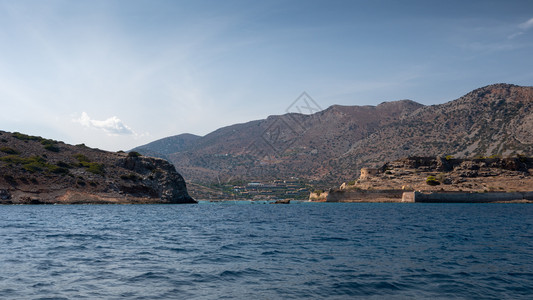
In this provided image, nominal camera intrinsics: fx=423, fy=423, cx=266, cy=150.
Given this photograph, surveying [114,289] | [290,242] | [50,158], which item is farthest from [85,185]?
[114,289]

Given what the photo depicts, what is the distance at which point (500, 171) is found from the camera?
12012 cm

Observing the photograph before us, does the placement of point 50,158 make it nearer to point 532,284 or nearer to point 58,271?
point 58,271

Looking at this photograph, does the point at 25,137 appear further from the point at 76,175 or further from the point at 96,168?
the point at 76,175

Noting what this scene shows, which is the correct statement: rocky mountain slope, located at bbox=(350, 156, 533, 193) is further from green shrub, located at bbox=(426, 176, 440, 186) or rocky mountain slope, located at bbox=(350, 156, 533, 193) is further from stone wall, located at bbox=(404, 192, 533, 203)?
stone wall, located at bbox=(404, 192, 533, 203)

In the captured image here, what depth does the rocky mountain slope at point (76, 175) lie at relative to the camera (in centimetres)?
7944

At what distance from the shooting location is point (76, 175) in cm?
8819

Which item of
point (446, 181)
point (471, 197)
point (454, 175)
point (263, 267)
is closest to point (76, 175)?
point (263, 267)

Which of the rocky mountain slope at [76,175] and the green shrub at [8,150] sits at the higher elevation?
the green shrub at [8,150]

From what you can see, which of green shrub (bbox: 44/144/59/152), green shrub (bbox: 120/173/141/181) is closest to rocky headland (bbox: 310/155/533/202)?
green shrub (bbox: 120/173/141/181)

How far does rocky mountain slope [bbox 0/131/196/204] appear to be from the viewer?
3127 inches

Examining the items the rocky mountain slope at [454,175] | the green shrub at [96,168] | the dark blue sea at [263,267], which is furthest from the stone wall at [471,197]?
the dark blue sea at [263,267]

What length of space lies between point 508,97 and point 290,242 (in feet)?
678

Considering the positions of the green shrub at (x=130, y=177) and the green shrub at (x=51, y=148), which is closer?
the green shrub at (x=130, y=177)

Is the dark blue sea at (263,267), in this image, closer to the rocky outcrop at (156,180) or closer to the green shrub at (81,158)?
the rocky outcrop at (156,180)
